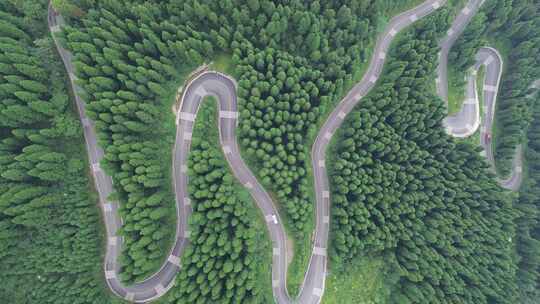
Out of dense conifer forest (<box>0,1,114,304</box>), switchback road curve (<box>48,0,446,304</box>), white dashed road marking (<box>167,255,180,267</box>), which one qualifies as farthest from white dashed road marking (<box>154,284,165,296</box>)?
dense conifer forest (<box>0,1,114,304</box>)

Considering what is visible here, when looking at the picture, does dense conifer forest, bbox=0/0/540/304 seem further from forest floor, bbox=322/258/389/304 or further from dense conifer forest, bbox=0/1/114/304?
forest floor, bbox=322/258/389/304

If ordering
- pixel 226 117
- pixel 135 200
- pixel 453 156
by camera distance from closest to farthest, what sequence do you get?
1. pixel 135 200
2. pixel 226 117
3. pixel 453 156

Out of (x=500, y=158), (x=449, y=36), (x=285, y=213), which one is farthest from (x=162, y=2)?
(x=500, y=158)

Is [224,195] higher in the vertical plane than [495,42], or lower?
lower

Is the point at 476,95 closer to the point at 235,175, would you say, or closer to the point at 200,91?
the point at 235,175

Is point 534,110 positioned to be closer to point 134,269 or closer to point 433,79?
point 433,79

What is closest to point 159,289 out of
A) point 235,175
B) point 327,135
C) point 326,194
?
point 235,175
